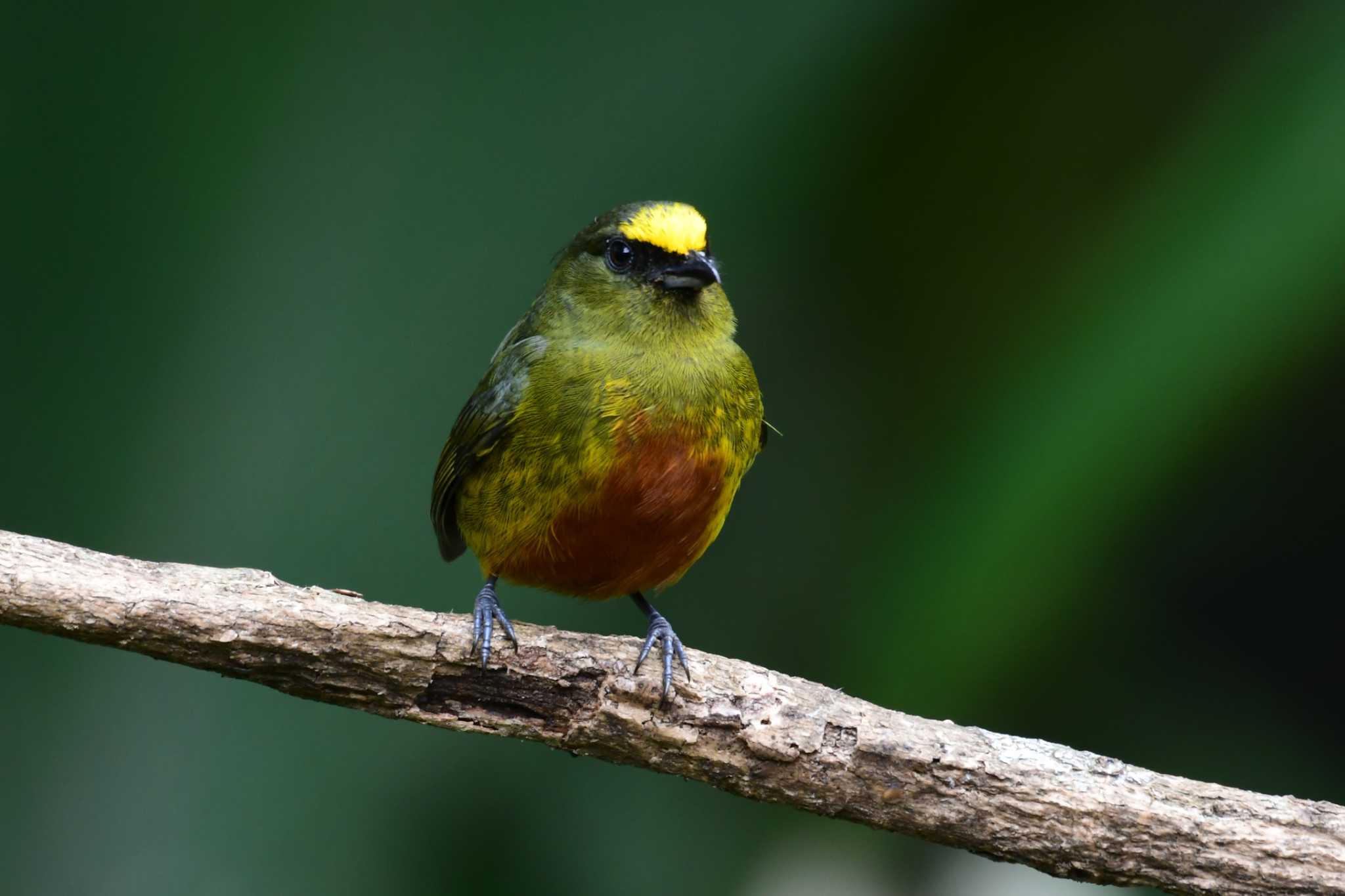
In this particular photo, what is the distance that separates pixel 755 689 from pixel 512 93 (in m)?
2.34

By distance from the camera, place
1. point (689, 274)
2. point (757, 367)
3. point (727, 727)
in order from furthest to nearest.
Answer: point (757, 367)
point (689, 274)
point (727, 727)

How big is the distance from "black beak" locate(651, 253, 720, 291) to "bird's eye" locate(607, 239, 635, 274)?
99 mm

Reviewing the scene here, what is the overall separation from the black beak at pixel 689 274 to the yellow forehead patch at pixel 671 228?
0.03 meters

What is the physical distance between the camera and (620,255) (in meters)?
3.48

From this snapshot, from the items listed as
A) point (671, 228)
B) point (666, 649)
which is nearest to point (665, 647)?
point (666, 649)

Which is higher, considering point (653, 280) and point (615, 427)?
point (653, 280)

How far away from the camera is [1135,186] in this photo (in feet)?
15.5

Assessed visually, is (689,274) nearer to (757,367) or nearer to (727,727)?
(727,727)

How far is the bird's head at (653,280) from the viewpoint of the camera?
133 inches

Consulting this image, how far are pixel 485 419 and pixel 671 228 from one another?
0.69 meters

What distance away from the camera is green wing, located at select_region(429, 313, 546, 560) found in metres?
3.39

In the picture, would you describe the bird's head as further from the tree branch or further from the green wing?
the tree branch

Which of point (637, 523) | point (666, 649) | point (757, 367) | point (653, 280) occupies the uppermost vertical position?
point (757, 367)

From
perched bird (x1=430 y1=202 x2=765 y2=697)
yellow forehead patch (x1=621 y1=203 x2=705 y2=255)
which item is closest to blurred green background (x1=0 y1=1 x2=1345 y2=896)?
perched bird (x1=430 y1=202 x2=765 y2=697)
